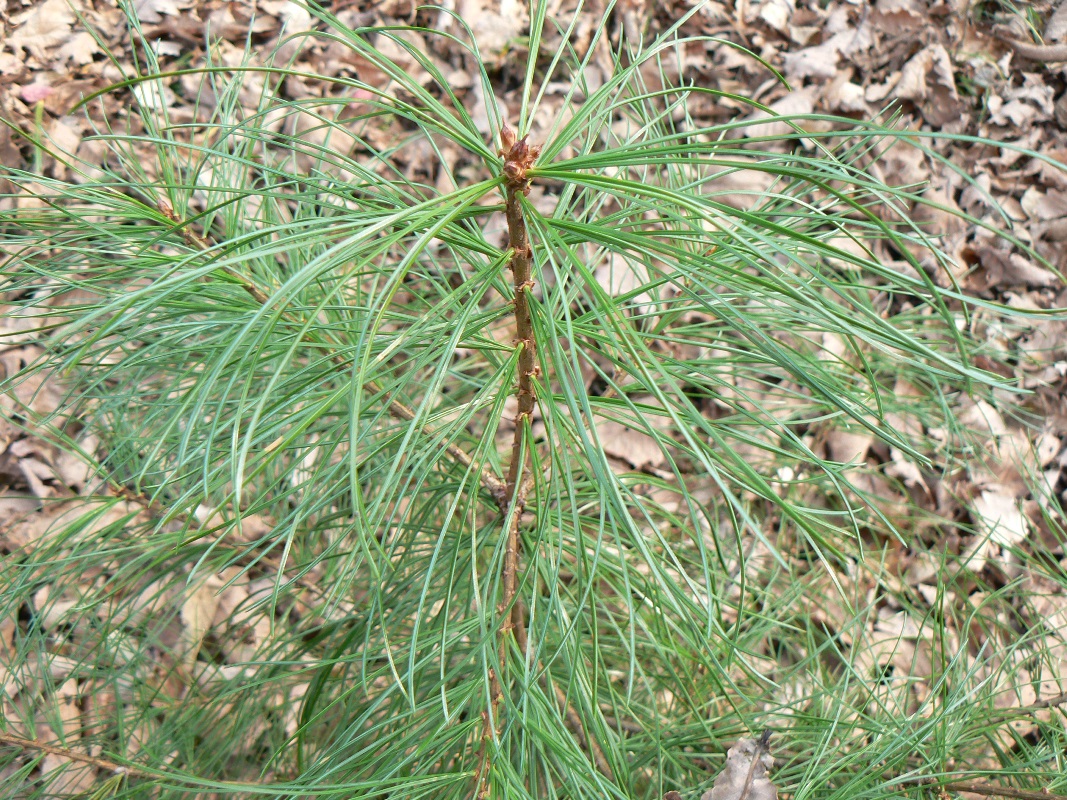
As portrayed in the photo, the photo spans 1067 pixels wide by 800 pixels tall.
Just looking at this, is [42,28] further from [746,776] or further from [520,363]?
[746,776]

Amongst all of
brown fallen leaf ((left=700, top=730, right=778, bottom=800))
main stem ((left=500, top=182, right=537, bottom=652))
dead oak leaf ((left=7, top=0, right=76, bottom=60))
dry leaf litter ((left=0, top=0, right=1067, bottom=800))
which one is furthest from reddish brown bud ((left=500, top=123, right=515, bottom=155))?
dead oak leaf ((left=7, top=0, right=76, bottom=60))

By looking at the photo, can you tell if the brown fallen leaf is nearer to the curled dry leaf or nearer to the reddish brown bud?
the curled dry leaf

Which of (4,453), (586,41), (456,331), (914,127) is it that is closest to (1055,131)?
(914,127)

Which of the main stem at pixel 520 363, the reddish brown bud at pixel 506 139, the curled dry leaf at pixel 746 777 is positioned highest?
the reddish brown bud at pixel 506 139

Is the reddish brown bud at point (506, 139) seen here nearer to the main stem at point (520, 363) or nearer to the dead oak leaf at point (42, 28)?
the main stem at point (520, 363)

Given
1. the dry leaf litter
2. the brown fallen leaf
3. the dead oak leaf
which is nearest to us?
the brown fallen leaf

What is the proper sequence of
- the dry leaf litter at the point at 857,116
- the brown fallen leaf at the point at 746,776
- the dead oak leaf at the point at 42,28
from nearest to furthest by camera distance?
1. the brown fallen leaf at the point at 746,776
2. the dry leaf litter at the point at 857,116
3. the dead oak leaf at the point at 42,28

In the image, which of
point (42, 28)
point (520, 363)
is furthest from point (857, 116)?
point (42, 28)

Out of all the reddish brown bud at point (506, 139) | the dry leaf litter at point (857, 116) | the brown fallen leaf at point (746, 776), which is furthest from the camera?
the dry leaf litter at point (857, 116)

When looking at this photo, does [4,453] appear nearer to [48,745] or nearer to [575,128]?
[48,745]

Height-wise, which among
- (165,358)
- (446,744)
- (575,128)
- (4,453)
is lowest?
(4,453)

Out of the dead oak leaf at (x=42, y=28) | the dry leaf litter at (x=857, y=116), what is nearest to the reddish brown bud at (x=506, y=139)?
the dry leaf litter at (x=857, y=116)
